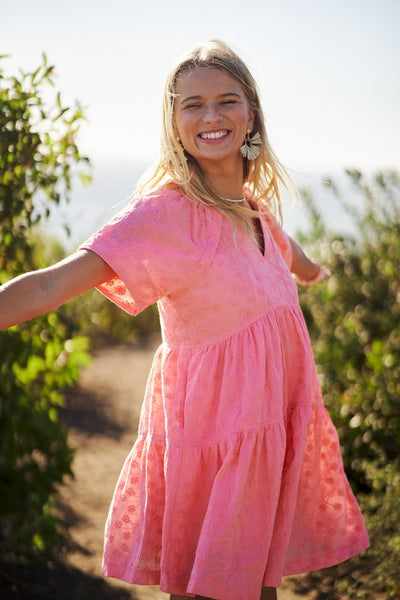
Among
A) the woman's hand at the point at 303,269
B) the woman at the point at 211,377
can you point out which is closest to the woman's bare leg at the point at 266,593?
the woman at the point at 211,377

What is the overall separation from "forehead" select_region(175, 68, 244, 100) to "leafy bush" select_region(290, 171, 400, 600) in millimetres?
1855

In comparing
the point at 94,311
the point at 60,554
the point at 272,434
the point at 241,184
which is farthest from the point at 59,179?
the point at 94,311

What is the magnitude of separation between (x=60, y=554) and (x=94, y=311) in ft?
13.3

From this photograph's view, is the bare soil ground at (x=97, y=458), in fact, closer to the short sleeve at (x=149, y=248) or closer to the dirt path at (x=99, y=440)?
the dirt path at (x=99, y=440)

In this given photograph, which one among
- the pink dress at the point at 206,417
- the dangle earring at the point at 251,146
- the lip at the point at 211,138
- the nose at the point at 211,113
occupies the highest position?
the nose at the point at 211,113

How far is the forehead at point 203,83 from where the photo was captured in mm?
2129

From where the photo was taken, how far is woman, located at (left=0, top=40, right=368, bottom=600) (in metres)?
1.97

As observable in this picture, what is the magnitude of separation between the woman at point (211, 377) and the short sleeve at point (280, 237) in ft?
0.59

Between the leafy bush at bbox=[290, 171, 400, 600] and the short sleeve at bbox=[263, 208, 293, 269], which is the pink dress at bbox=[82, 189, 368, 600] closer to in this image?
the short sleeve at bbox=[263, 208, 293, 269]

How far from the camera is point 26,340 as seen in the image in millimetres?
3027

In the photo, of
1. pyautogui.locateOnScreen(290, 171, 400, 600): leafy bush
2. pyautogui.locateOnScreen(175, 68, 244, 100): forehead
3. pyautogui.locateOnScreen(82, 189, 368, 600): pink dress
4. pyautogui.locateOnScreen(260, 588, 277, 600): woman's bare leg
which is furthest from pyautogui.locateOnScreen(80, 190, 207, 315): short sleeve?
pyautogui.locateOnScreen(290, 171, 400, 600): leafy bush

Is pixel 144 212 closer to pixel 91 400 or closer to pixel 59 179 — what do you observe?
pixel 59 179

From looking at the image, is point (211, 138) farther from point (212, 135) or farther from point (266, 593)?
point (266, 593)

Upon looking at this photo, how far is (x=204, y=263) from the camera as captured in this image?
2.00 metres
